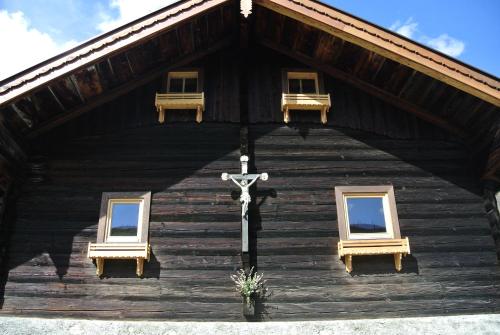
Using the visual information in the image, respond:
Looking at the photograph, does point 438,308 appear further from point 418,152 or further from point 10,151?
point 10,151

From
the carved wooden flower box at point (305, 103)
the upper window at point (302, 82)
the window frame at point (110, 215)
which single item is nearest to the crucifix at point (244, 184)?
the carved wooden flower box at point (305, 103)

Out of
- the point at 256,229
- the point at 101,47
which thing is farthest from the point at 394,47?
the point at 101,47

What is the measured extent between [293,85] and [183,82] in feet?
7.96

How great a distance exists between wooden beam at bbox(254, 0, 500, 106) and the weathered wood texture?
168 centimetres

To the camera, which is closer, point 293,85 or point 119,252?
point 119,252

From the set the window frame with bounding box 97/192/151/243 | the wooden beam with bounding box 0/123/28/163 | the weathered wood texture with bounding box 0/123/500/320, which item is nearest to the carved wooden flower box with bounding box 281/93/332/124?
the weathered wood texture with bounding box 0/123/500/320

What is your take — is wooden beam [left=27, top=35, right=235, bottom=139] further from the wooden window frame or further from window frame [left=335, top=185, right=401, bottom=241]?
window frame [left=335, top=185, right=401, bottom=241]

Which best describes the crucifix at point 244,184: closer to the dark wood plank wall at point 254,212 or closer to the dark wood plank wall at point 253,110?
the dark wood plank wall at point 254,212

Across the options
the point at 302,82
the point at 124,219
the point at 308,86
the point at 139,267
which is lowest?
the point at 139,267

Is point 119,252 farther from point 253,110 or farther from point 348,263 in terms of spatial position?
point 348,263

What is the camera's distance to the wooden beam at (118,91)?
10.3 meters

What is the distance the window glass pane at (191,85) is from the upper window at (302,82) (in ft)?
6.73

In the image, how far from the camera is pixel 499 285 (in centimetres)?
943

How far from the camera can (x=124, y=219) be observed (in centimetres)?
980
